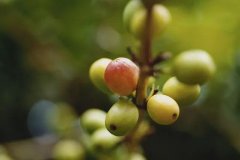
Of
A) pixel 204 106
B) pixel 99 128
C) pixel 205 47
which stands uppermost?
pixel 205 47

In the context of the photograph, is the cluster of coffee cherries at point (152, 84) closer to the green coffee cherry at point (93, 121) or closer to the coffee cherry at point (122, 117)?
the coffee cherry at point (122, 117)

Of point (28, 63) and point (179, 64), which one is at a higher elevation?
point (28, 63)

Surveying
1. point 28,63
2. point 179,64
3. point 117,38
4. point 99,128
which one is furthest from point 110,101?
point 179,64

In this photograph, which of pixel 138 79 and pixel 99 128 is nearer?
pixel 138 79

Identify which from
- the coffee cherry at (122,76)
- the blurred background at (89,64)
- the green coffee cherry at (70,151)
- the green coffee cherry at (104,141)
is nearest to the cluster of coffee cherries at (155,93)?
the coffee cherry at (122,76)

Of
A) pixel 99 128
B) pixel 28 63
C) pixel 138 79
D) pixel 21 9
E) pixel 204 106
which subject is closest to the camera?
pixel 138 79

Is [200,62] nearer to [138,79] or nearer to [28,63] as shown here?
[138,79]
